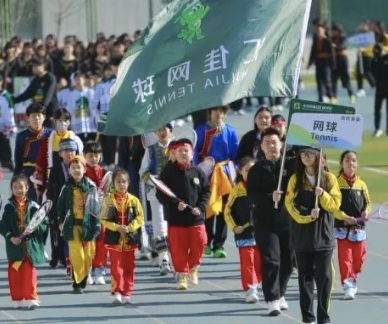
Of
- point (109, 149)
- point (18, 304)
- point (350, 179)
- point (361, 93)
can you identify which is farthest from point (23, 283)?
point (361, 93)

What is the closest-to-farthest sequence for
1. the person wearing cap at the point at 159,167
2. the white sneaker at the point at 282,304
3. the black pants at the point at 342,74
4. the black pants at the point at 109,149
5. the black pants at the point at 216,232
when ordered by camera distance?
the white sneaker at the point at 282,304, the person wearing cap at the point at 159,167, the black pants at the point at 216,232, the black pants at the point at 109,149, the black pants at the point at 342,74

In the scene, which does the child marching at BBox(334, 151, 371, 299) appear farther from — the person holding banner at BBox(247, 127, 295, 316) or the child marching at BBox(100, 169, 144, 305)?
the child marching at BBox(100, 169, 144, 305)

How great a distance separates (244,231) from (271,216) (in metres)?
1.04

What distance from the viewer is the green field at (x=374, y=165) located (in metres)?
23.0

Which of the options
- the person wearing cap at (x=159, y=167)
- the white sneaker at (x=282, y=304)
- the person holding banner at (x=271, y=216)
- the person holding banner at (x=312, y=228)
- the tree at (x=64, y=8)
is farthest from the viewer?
the tree at (x=64, y=8)

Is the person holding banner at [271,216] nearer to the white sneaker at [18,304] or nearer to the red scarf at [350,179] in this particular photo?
the red scarf at [350,179]

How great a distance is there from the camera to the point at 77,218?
15898mm

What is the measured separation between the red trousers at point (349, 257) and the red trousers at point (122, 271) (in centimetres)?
202

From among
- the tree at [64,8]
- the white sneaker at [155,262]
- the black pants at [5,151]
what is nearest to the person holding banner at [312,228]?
the white sneaker at [155,262]

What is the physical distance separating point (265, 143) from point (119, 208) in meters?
1.80

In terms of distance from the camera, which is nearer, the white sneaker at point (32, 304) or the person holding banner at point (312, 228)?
the person holding banner at point (312, 228)

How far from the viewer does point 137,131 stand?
13.7 metres

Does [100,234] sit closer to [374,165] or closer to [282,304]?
[282,304]

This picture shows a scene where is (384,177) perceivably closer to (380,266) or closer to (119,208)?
(380,266)
